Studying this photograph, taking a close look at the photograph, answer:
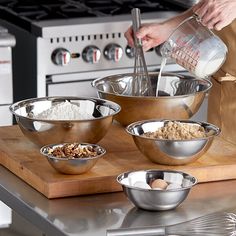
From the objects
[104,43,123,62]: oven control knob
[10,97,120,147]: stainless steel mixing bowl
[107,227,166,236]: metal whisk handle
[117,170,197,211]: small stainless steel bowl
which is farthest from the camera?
[104,43,123,62]: oven control knob

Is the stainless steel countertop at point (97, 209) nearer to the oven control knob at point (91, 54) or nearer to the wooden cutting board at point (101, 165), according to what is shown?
the wooden cutting board at point (101, 165)

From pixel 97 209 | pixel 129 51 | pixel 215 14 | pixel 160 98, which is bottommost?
pixel 129 51

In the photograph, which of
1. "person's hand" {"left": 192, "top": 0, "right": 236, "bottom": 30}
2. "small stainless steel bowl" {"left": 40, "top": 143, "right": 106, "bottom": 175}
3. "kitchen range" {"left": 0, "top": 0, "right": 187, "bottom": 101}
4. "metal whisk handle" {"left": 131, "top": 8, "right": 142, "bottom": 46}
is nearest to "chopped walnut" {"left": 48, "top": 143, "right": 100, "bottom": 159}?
"small stainless steel bowl" {"left": 40, "top": 143, "right": 106, "bottom": 175}

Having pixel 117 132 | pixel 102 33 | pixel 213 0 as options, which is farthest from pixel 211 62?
pixel 102 33

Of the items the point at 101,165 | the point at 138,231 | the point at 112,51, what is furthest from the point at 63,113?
the point at 112,51

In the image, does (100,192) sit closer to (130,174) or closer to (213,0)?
(130,174)

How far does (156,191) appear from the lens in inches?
87.0

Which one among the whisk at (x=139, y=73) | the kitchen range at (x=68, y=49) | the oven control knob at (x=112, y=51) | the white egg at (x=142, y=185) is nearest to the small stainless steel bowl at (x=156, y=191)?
the white egg at (x=142, y=185)

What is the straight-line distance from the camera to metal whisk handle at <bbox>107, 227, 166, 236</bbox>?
211cm

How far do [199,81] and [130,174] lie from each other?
2.13ft

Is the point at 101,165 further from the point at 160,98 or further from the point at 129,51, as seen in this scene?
the point at 129,51

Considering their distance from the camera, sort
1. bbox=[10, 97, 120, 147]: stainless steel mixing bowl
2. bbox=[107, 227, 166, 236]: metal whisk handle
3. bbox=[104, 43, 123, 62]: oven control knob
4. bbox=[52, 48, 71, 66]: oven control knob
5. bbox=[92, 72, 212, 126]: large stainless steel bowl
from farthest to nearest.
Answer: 1. bbox=[104, 43, 123, 62]: oven control knob
2. bbox=[52, 48, 71, 66]: oven control knob
3. bbox=[92, 72, 212, 126]: large stainless steel bowl
4. bbox=[10, 97, 120, 147]: stainless steel mixing bowl
5. bbox=[107, 227, 166, 236]: metal whisk handle

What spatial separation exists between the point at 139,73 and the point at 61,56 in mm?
1039

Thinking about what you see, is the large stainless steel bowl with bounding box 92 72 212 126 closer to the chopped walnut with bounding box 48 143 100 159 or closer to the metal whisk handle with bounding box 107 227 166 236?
the chopped walnut with bounding box 48 143 100 159
